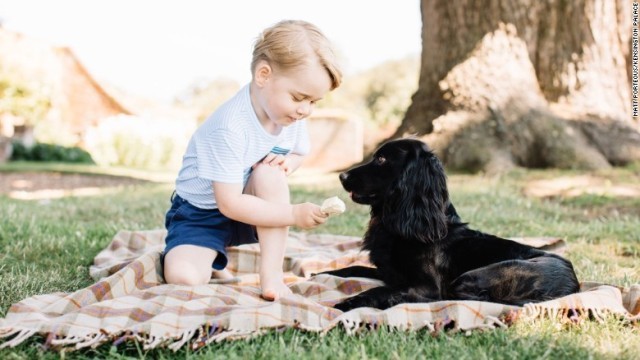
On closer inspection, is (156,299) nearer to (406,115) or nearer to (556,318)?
(556,318)

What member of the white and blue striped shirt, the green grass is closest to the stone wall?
the green grass

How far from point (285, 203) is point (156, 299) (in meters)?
0.78

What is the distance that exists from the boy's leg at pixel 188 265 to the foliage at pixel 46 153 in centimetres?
1783

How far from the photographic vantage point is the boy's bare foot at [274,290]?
2.93 m

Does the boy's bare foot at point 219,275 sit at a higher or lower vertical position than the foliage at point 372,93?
lower

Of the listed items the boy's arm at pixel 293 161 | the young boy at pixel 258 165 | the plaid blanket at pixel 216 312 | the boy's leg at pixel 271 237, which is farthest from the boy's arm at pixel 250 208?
the boy's arm at pixel 293 161

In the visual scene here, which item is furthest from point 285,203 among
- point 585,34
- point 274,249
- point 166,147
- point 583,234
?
point 166,147

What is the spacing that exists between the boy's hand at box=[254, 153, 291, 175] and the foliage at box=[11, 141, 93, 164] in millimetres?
17943

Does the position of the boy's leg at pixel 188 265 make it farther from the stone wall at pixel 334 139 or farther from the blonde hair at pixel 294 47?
the stone wall at pixel 334 139

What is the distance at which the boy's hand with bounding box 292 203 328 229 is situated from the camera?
8.97 ft

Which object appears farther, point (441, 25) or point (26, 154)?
point (26, 154)

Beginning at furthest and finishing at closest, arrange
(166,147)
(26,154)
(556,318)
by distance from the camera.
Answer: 1. (166,147)
2. (26,154)
3. (556,318)

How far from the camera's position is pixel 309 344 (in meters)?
2.25

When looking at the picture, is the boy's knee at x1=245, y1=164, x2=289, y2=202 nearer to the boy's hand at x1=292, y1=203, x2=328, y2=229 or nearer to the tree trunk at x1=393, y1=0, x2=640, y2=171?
the boy's hand at x1=292, y1=203, x2=328, y2=229
